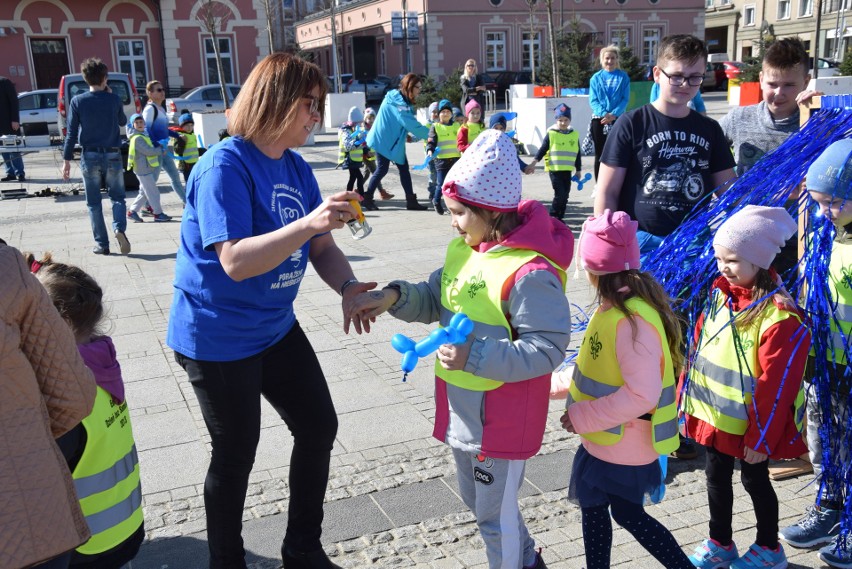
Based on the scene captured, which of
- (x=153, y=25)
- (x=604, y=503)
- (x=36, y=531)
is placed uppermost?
(x=153, y=25)

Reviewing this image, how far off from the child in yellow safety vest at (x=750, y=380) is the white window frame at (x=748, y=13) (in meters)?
53.2

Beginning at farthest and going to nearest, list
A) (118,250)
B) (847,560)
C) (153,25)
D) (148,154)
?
(153,25)
(148,154)
(118,250)
(847,560)

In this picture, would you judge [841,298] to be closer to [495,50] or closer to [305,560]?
[305,560]

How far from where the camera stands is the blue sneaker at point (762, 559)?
2809mm

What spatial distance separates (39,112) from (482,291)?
76.9 feet

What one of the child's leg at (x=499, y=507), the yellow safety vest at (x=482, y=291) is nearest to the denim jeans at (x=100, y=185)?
the yellow safety vest at (x=482, y=291)

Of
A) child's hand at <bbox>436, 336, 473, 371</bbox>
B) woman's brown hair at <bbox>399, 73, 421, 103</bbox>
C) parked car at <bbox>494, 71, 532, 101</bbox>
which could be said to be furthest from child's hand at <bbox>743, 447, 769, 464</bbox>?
parked car at <bbox>494, 71, 532, 101</bbox>

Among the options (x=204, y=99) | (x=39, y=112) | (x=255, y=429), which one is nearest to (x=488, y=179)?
(x=255, y=429)

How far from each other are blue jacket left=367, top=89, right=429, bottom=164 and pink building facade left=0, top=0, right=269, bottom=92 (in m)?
22.7

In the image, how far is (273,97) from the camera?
2.50 m

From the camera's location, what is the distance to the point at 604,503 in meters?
2.62

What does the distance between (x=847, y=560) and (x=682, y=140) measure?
6.14 ft

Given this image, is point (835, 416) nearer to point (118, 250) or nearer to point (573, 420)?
point (573, 420)

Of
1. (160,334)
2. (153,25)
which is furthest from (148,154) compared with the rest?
(153,25)
